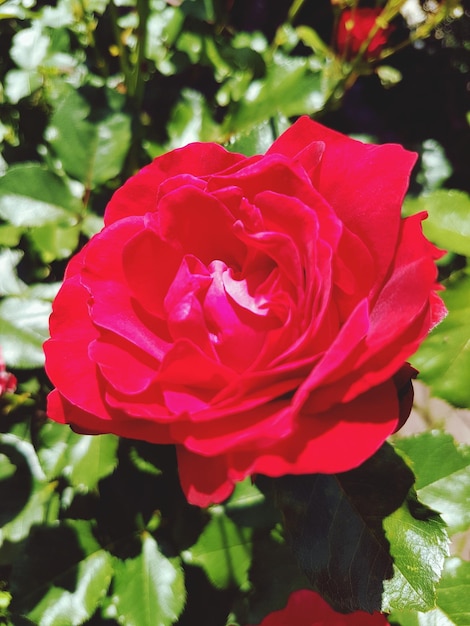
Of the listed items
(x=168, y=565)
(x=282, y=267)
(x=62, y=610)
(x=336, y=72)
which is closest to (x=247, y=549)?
(x=168, y=565)

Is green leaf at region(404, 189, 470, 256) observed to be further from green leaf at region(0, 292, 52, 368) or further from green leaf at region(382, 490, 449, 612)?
green leaf at region(0, 292, 52, 368)

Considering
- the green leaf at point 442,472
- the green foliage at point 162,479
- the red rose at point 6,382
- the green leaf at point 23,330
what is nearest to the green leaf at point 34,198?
the green foliage at point 162,479

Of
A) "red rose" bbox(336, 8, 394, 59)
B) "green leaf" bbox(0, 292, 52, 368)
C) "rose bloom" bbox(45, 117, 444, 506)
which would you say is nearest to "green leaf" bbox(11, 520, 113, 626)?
"green leaf" bbox(0, 292, 52, 368)

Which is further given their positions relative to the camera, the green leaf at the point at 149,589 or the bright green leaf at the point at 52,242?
the bright green leaf at the point at 52,242

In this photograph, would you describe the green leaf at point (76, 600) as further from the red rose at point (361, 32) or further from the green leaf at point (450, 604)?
the red rose at point (361, 32)

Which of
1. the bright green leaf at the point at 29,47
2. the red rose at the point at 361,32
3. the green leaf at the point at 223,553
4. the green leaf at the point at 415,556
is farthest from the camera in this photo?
the red rose at the point at 361,32

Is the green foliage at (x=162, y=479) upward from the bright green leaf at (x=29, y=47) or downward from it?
downward

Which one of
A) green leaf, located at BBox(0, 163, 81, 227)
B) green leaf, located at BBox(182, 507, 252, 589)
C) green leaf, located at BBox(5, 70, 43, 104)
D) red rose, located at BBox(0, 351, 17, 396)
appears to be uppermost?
green leaf, located at BBox(5, 70, 43, 104)

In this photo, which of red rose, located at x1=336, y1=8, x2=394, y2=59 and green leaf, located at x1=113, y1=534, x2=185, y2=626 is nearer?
green leaf, located at x1=113, y1=534, x2=185, y2=626
